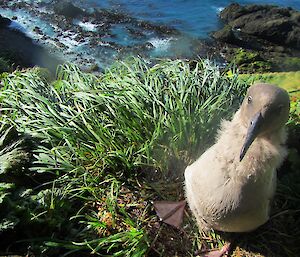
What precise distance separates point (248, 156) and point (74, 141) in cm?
166

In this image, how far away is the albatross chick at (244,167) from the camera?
2.58 metres

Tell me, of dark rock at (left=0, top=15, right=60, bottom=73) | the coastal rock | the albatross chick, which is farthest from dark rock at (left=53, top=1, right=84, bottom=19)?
the albatross chick

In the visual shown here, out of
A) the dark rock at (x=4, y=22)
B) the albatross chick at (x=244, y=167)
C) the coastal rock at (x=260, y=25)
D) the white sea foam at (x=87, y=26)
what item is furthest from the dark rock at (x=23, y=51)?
the albatross chick at (x=244, y=167)

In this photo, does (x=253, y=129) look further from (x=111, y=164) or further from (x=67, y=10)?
(x=67, y=10)

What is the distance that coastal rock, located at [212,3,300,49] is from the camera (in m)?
17.3

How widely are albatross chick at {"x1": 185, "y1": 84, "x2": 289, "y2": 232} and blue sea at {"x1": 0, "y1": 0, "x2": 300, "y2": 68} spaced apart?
491 inches

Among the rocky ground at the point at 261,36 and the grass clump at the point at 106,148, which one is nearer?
the grass clump at the point at 106,148

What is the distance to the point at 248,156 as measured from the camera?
2.86 meters

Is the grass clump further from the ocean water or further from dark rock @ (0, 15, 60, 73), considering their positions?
the ocean water

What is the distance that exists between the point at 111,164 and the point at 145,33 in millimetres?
14547

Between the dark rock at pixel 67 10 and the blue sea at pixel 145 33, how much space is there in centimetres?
46

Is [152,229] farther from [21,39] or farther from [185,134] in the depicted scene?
[21,39]

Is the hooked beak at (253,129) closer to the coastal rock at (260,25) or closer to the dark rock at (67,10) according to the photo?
the coastal rock at (260,25)

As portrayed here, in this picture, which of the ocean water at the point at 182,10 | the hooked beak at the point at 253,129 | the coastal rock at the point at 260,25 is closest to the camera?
the hooked beak at the point at 253,129
